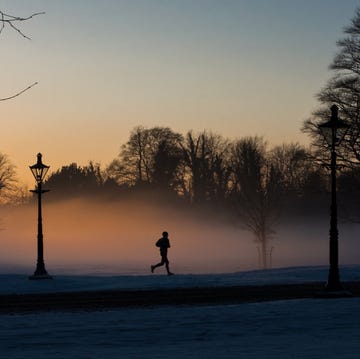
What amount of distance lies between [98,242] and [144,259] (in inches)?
1010

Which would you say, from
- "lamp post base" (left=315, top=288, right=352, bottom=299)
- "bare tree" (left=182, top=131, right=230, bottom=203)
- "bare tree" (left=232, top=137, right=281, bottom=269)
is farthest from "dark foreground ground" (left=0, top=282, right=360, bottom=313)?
"bare tree" (left=182, top=131, right=230, bottom=203)

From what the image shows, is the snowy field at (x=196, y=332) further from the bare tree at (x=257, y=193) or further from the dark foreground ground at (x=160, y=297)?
the bare tree at (x=257, y=193)

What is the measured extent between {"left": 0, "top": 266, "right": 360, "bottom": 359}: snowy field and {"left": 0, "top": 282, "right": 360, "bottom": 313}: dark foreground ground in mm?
2219

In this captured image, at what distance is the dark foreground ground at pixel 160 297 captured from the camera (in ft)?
64.3

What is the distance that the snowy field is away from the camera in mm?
11391

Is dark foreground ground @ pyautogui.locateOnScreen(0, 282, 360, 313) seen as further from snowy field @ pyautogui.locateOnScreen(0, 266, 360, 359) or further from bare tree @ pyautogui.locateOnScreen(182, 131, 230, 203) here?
bare tree @ pyautogui.locateOnScreen(182, 131, 230, 203)

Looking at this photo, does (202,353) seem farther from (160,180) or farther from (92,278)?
(160,180)

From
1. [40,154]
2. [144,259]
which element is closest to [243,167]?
[144,259]

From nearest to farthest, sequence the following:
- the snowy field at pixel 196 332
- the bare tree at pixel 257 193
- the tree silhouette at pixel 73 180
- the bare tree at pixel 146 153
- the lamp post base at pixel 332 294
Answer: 1. the snowy field at pixel 196 332
2. the lamp post base at pixel 332 294
3. the bare tree at pixel 257 193
4. the bare tree at pixel 146 153
5. the tree silhouette at pixel 73 180

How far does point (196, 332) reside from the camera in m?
13.4

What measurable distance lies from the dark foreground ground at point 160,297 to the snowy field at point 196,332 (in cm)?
222

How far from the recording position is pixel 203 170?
87062mm

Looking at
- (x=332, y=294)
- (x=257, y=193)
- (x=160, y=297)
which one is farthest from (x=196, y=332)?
(x=257, y=193)

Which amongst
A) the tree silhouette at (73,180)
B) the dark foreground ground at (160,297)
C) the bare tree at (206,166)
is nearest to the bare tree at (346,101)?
the dark foreground ground at (160,297)
